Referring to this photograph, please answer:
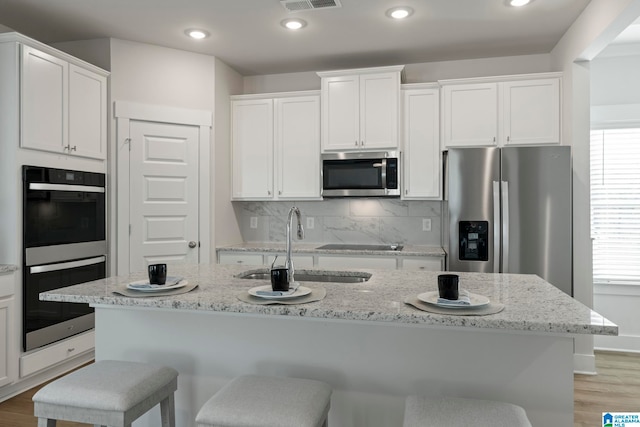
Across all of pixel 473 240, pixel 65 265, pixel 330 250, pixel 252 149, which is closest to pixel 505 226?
pixel 473 240

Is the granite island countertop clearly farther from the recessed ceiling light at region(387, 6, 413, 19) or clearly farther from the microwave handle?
the recessed ceiling light at region(387, 6, 413, 19)

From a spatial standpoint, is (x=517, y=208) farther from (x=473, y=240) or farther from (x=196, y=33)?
(x=196, y=33)

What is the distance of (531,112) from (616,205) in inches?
48.1

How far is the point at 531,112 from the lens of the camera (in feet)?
12.2

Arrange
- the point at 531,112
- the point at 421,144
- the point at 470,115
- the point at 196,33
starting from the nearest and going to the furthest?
the point at 196,33, the point at 531,112, the point at 470,115, the point at 421,144

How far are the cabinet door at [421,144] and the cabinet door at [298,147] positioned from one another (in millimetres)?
835

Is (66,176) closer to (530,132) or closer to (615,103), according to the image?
(530,132)

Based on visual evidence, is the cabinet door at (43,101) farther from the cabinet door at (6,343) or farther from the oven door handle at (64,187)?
the cabinet door at (6,343)

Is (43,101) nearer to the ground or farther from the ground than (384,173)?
farther from the ground

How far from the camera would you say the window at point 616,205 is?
12.9 feet

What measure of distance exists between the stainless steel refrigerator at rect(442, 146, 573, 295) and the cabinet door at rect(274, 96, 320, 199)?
1.37m

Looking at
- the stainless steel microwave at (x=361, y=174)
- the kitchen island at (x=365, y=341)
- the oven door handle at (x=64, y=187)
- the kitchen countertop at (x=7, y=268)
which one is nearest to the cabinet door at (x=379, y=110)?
the stainless steel microwave at (x=361, y=174)

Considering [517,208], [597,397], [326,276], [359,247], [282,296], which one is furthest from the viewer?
[359,247]

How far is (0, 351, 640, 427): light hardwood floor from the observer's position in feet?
8.42
